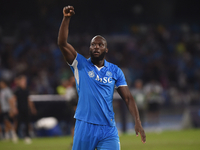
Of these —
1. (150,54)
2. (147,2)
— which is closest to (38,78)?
(150,54)

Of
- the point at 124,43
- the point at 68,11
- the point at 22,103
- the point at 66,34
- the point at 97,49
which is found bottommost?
the point at 22,103

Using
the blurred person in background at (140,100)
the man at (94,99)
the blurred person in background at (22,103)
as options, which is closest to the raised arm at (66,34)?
the man at (94,99)

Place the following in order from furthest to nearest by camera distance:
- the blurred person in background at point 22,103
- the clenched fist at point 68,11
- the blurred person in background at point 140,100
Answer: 1. the blurred person in background at point 140,100
2. the blurred person in background at point 22,103
3. the clenched fist at point 68,11

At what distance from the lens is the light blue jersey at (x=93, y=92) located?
169 inches

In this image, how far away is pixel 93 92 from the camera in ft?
14.2

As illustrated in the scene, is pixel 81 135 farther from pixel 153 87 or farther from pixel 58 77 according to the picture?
pixel 58 77

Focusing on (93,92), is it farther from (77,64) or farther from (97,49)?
(97,49)

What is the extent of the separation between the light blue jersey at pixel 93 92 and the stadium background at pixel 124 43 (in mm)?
11450

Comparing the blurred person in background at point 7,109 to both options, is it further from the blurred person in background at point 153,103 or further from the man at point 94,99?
the man at point 94,99

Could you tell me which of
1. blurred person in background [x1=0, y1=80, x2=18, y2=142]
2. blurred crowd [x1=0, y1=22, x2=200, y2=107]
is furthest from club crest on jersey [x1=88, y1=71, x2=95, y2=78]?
blurred crowd [x1=0, y1=22, x2=200, y2=107]

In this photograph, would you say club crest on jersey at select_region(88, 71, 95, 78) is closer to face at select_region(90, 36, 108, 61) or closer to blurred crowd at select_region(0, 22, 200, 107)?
face at select_region(90, 36, 108, 61)

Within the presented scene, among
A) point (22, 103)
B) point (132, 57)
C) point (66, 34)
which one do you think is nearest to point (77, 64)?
point (66, 34)

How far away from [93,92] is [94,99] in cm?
9

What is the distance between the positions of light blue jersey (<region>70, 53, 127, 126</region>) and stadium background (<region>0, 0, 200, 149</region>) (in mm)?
11450
